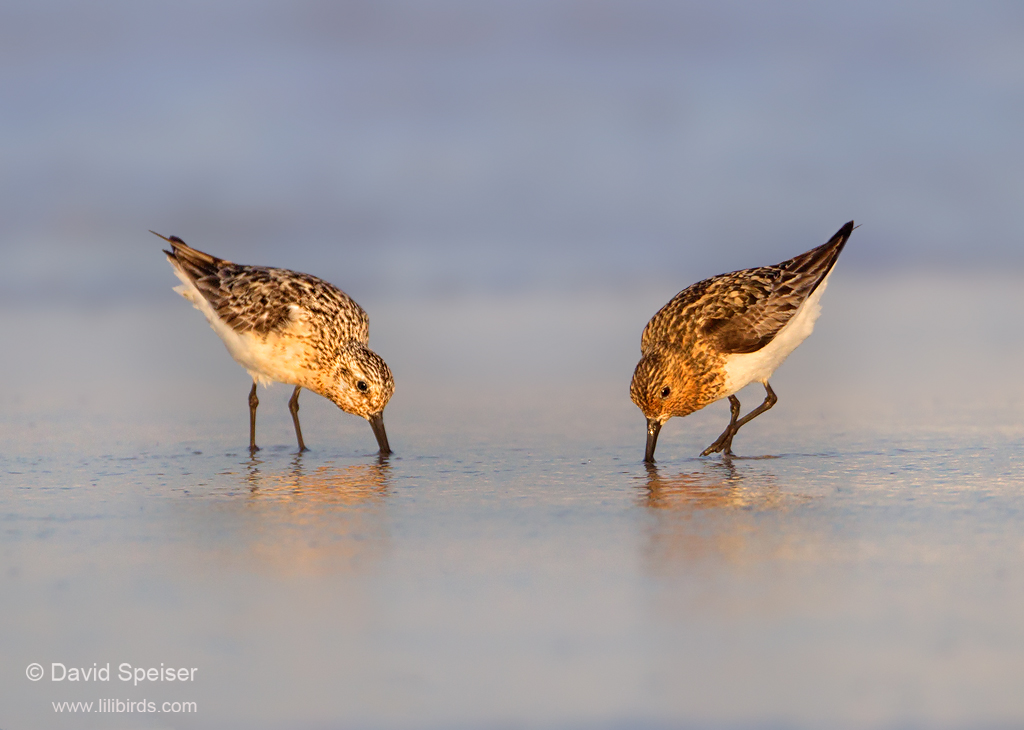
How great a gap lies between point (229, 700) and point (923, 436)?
600 centimetres

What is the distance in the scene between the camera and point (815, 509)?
6488 millimetres

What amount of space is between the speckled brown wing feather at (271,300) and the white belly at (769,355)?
3018 millimetres

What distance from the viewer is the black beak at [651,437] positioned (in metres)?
8.11

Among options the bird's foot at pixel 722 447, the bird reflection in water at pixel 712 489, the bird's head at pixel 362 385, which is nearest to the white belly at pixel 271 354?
the bird's head at pixel 362 385

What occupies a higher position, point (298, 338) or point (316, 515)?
point (298, 338)

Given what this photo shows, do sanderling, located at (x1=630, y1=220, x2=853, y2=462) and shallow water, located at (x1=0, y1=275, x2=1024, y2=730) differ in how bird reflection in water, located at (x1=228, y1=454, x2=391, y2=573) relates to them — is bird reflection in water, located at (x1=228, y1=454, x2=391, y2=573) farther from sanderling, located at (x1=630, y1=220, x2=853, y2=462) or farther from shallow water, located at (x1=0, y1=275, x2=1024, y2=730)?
sanderling, located at (x1=630, y1=220, x2=853, y2=462)

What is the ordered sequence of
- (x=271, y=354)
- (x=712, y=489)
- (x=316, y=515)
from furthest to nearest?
(x=271, y=354) → (x=712, y=489) → (x=316, y=515)

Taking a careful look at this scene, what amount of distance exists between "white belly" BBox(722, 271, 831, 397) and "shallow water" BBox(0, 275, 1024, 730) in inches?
22.0

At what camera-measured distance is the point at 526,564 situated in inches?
212

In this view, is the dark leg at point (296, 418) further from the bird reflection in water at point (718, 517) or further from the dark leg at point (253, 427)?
the bird reflection in water at point (718, 517)

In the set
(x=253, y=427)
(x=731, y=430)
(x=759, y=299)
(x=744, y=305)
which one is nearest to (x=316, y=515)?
(x=253, y=427)

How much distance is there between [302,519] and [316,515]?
140 mm

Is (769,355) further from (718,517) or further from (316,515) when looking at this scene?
(316,515)

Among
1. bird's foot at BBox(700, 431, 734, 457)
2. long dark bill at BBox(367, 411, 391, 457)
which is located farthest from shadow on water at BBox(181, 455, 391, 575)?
bird's foot at BBox(700, 431, 734, 457)
